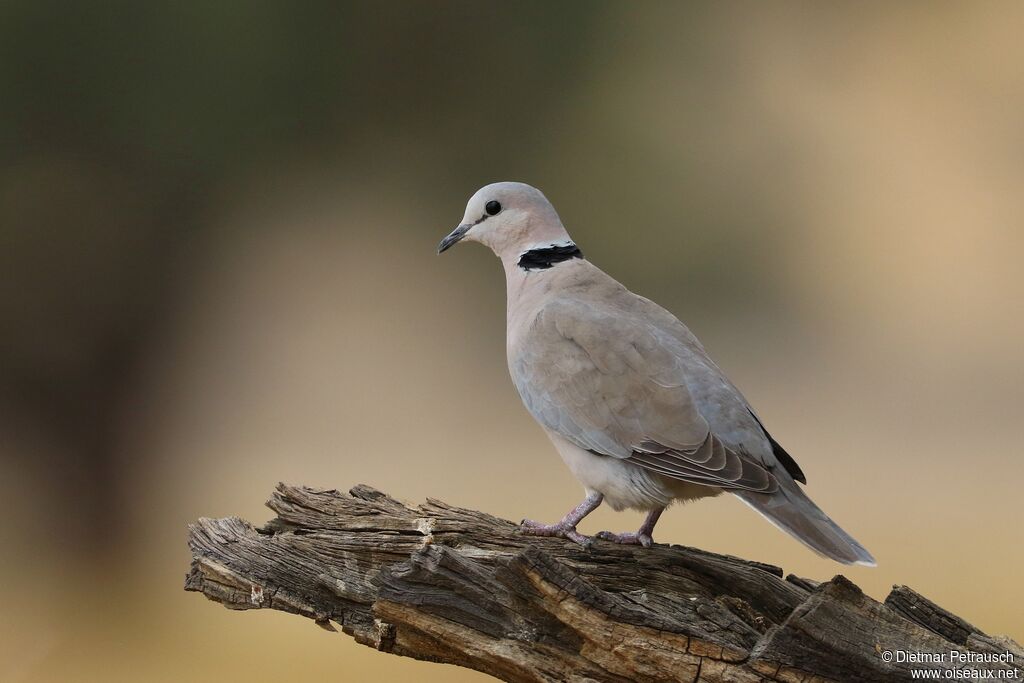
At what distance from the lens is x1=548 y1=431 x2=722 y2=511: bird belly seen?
11.1 ft

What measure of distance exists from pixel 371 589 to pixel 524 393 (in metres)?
0.77

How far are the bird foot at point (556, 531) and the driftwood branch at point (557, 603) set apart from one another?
1.1 inches

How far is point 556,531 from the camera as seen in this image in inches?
139

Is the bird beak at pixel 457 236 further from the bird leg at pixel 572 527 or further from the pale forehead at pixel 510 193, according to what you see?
the bird leg at pixel 572 527

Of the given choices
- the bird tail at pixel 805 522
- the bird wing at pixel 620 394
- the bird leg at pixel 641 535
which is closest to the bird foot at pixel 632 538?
the bird leg at pixel 641 535

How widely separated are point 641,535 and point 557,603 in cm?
53

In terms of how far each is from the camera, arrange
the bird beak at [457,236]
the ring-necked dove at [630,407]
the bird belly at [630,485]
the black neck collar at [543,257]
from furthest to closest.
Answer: the bird beak at [457,236] < the black neck collar at [543,257] < the bird belly at [630,485] < the ring-necked dove at [630,407]

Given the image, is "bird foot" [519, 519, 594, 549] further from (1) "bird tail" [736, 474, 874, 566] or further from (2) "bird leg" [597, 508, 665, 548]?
(1) "bird tail" [736, 474, 874, 566]

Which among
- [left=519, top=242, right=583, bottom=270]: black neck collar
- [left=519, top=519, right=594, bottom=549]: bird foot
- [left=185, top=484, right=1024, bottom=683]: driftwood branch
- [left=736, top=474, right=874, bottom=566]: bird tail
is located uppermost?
[left=519, top=242, right=583, bottom=270]: black neck collar

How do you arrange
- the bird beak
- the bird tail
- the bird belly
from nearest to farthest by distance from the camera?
the bird tail
the bird belly
the bird beak

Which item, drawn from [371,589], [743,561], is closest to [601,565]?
[743,561]

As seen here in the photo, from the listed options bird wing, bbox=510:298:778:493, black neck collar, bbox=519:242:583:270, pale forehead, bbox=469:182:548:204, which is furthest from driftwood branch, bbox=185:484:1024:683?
pale forehead, bbox=469:182:548:204

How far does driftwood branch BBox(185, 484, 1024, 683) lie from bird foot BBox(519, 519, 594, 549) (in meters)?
0.03

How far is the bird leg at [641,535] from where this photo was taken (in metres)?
3.53
